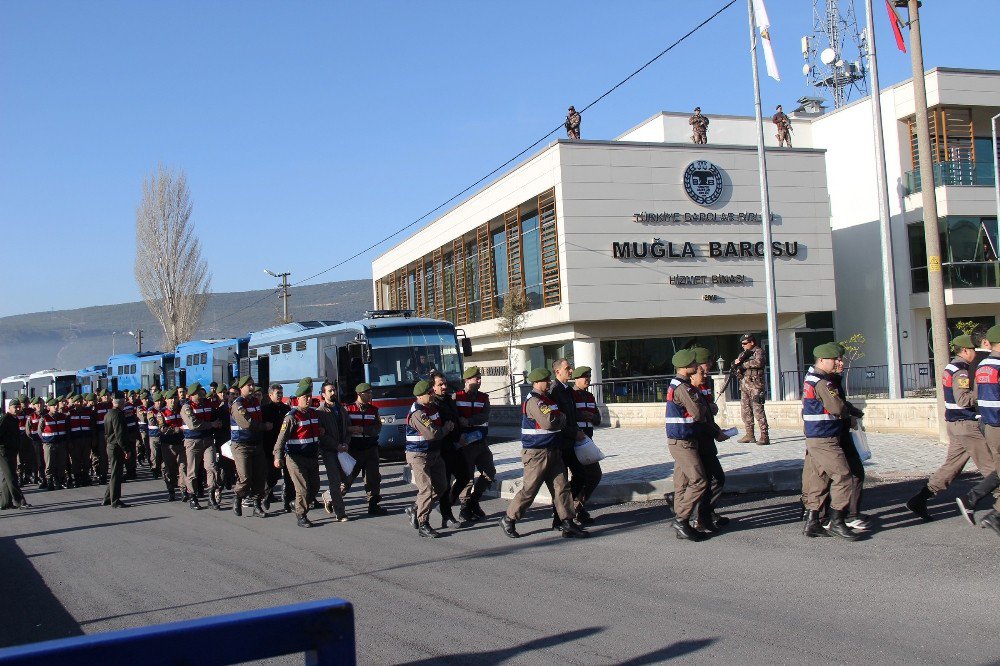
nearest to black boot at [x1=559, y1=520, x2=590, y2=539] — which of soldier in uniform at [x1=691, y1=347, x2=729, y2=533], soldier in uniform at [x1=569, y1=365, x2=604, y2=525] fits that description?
soldier in uniform at [x1=569, y1=365, x2=604, y2=525]

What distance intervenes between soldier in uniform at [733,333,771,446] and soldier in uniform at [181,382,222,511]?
29.1 ft

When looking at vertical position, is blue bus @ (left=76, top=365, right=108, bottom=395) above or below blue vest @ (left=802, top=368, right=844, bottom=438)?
above

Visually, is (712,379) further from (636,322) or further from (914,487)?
(636,322)

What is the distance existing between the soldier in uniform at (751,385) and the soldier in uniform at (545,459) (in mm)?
6373

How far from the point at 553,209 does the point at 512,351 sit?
835cm

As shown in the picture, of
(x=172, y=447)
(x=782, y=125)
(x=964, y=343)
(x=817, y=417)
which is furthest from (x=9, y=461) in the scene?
(x=782, y=125)

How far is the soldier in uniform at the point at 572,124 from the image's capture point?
107 ft

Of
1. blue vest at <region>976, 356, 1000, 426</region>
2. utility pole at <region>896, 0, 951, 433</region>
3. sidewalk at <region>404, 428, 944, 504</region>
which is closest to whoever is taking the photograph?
blue vest at <region>976, 356, 1000, 426</region>

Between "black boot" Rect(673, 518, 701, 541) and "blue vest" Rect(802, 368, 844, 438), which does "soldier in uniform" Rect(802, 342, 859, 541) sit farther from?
"black boot" Rect(673, 518, 701, 541)

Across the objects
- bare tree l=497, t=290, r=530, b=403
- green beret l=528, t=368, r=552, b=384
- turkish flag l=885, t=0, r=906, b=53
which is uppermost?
turkish flag l=885, t=0, r=906, b=53

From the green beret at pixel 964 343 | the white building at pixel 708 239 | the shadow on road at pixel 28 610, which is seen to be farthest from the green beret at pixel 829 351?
the white building at pixel 708 239

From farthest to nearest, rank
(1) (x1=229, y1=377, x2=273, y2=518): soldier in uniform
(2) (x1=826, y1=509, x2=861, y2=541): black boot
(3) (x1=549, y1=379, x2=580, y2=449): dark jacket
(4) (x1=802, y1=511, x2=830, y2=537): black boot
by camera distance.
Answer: (1) (x1=229, y1=377, x2=273, y2=518): soldier in uniform, (3) (x1=549, y1=379, x2=580, y2=449): dark jacket, (4) (x1=802, y1=511, x2=830, y2=537): black boot, (2) (x1=826, y1=509, x2=861, y2=541): black boot

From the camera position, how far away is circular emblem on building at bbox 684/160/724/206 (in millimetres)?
33094

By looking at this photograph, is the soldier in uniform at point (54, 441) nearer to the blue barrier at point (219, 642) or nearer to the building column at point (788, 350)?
the blue barrier at point (219, 642)
